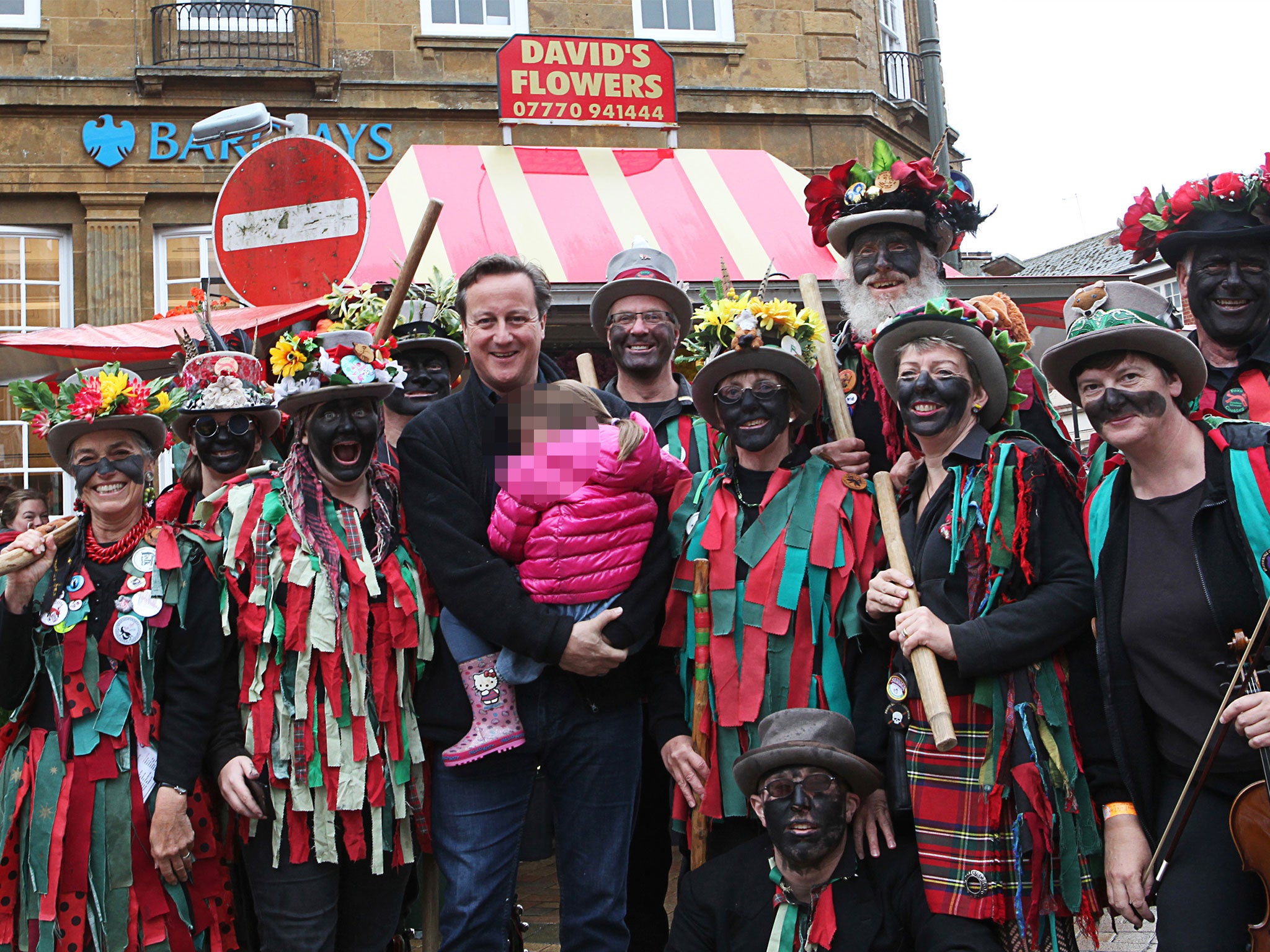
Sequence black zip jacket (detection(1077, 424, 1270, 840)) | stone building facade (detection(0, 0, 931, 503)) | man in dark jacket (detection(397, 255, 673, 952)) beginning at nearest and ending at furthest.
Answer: black zip jacket (detection(1077, 424, 1270, 840)) < man in dark jacket (detection(397, 255, 673, 952)) < stone building facade (detection(0, 0, 931, 503))

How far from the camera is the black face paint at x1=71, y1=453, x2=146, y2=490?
3.15 metres

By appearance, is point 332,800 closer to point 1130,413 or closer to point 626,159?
point 1130,413

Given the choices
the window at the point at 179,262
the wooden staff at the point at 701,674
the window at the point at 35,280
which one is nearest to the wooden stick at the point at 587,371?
the wooden staff at the point at 701,674

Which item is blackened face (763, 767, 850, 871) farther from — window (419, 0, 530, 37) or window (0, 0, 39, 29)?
window (0, 0, 39, 29)

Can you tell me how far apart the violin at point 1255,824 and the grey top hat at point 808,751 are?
0.80 meters

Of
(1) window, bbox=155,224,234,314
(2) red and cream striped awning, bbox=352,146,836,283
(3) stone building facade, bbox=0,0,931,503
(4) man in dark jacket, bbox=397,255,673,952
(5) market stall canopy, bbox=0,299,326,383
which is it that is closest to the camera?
(4) man in dark jacket, bbox=397,255,673,952

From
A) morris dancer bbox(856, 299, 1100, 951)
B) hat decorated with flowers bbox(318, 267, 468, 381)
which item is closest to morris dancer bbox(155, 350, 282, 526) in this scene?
hat decorated with flowers bbox(318, 267, 468, 381)

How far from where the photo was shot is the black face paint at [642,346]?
4008 mm

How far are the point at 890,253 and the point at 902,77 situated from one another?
39.2ft

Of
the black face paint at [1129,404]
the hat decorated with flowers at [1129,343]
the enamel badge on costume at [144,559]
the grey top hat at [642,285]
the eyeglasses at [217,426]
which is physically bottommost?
the enamel badge on costume at [144,559]

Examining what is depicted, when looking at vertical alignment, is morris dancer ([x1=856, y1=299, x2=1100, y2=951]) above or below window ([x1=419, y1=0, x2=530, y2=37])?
below

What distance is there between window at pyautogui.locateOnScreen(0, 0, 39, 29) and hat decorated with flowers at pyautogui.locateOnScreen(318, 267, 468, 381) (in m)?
8.61

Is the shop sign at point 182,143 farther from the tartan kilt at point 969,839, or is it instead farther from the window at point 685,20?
the tartan kilt at point 969,839

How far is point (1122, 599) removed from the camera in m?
2.65
